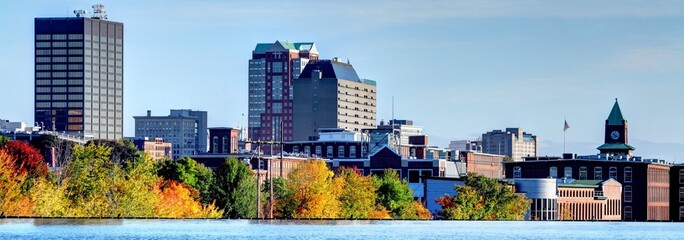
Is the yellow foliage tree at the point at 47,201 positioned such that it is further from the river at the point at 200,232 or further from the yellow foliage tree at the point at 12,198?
the river at the point at 200,232

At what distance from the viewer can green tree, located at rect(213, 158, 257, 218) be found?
19150cm

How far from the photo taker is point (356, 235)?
129m

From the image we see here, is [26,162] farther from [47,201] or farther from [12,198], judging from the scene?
[47,201]

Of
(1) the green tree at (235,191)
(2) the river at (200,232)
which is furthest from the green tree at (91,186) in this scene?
(1) the green tree at (235,191)

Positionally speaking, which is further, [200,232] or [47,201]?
[47,201]

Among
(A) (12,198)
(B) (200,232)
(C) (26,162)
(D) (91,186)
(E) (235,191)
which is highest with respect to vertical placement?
(C) (26,162)

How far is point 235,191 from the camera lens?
192875mm

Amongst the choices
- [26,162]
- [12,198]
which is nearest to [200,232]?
[12,198]

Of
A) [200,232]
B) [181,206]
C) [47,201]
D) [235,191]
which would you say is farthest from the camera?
[235,191]

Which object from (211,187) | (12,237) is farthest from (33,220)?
(211,187)

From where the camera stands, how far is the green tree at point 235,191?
191500 millimetres

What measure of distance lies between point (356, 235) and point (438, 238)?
6611 millimetres

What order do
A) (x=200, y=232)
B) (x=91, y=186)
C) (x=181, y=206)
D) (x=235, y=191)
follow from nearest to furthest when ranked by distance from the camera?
(x=200, y=232), (x=91, y=186), (x=181, y=206), (x=235, y=191)

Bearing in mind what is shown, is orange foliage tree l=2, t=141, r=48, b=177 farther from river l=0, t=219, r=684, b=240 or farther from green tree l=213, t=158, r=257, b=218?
river l=0, t=219, r=684, b=240
